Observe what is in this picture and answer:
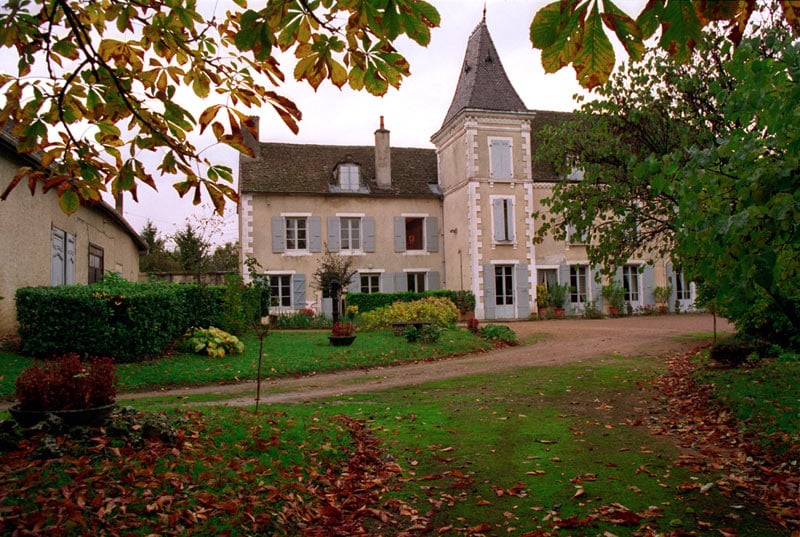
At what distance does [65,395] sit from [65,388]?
2.3 inches

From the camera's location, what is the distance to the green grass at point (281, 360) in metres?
10.1

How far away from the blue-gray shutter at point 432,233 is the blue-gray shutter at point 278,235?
6230 mm

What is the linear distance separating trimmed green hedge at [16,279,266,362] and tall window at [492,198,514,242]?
49.5 ft

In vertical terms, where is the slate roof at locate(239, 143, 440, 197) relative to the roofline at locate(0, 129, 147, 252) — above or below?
above

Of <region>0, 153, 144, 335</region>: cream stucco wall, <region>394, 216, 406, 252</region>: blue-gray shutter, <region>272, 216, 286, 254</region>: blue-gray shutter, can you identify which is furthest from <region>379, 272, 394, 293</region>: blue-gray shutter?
<region>0, 153, 144, 335</region>: cream stucco wall

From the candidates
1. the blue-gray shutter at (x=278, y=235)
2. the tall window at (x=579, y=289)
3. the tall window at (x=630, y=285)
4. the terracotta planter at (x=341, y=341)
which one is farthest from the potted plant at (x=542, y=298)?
the terracotta planter at (x=341, y=341)

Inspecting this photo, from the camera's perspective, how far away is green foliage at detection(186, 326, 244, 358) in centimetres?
1241

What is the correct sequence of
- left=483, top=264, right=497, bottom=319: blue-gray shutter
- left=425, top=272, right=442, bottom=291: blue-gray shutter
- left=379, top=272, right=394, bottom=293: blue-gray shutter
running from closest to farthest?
left=483, top=264, right=497, bottom=319: blue-gray shutter
left=379, top=272, right=394, bottom=293: blue-gray shutter
left=425, top=272, right=442, bottom=291: blue-gray shutter

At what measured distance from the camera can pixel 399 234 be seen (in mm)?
25953

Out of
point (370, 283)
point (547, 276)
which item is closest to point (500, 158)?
point (547, 276)

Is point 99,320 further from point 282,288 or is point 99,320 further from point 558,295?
point 558,295

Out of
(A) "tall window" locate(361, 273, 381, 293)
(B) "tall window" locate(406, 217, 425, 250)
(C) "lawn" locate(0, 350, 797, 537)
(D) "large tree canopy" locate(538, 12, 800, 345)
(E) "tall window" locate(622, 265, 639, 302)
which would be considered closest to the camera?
(C) "lawn" locate(0, 350, 797, 537)

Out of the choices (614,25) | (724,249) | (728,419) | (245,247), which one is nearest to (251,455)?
(724,249)

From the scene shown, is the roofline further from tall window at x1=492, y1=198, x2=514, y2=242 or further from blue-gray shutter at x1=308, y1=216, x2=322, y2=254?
tall window at x1=492, y1=198, x2=514, y2=242
